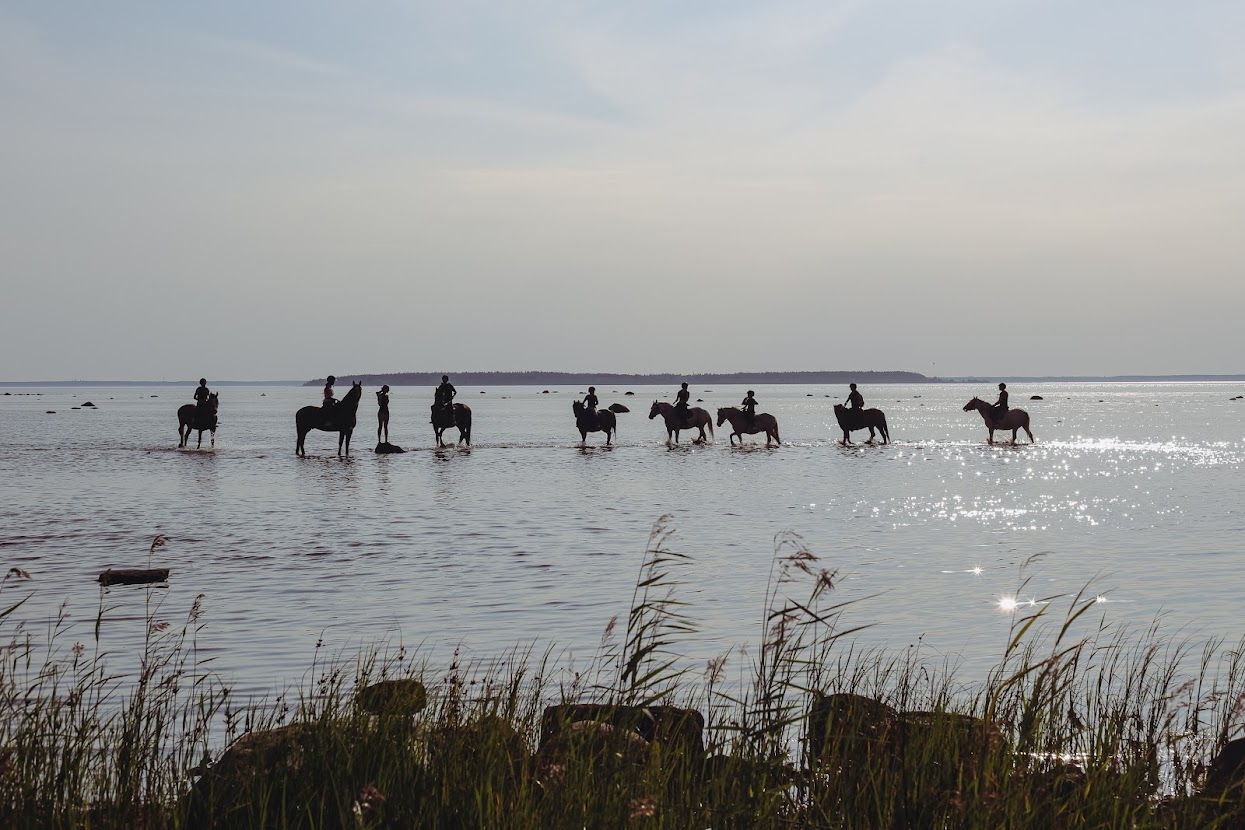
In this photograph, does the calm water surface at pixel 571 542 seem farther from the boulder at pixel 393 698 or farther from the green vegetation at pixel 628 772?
the green vegetation at pixel 628 772

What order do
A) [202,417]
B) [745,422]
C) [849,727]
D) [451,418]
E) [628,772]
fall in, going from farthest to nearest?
[745,422] < [451,418] < [202,417] < [849,727] < [628,772]

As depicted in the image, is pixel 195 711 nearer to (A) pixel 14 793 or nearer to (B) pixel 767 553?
(A) pixel 14 793

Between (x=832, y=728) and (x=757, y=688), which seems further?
(x=832, y=728)

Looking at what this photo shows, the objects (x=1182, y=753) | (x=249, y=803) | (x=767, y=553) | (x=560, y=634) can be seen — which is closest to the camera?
(x=249, y=803)

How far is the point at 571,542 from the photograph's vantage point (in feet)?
58.7

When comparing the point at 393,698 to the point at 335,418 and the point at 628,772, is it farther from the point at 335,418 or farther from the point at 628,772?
the point at 335,418

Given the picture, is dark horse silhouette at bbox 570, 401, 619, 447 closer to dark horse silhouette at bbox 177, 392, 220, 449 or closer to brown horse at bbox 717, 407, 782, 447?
brown horse at bbox 717, 407, 782, 447

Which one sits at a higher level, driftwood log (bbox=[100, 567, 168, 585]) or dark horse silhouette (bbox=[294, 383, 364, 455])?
dark horse silhouette (bbox=[294, 383, 364, 455])

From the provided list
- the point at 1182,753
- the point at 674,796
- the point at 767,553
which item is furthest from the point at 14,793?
the point at 767,553

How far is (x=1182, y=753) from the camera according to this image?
721 cm

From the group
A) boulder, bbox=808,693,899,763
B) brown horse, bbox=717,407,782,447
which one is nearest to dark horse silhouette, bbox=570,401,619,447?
brown horse, bbox=717,407,782,447

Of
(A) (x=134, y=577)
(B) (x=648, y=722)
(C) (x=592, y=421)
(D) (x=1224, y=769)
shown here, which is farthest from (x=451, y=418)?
(D) (x=1224, y=769)

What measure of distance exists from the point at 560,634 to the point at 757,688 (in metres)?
5.11

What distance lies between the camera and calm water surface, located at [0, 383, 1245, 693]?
11.3 meters
